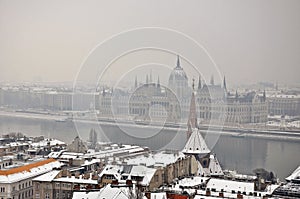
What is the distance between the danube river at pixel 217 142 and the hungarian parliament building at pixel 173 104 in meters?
1.19

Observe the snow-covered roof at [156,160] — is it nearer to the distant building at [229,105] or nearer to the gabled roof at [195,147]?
the gabled roof at [195,147]

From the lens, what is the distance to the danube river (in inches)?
379

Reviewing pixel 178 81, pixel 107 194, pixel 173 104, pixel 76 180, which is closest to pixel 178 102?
pixel 173 104

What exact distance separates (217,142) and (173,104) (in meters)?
4.32

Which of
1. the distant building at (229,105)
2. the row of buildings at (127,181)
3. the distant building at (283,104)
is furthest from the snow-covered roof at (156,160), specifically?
the distant building at (283,104)

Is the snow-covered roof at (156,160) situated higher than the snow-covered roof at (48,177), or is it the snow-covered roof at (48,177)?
the snow-covered roof at (156,160)

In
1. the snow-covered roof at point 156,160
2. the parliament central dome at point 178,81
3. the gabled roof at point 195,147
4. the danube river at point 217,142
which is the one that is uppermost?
the parliament central dome at point 178,81

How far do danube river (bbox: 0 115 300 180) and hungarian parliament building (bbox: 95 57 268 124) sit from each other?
119 cm

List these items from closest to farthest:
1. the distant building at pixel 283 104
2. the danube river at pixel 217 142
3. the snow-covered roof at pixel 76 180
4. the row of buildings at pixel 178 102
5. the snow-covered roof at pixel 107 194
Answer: the snow-covered roof at pixel 107 194
the snow-covered roof at pixel 76 180
the danube river at pixel 217 142
the row of buildings at pixel 178 102
the distant building at pixel 283 104

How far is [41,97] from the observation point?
837 inches

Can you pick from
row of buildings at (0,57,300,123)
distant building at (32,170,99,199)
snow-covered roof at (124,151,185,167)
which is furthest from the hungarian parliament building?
distant building at (32,170,99,199)

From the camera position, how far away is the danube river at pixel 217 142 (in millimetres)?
9615

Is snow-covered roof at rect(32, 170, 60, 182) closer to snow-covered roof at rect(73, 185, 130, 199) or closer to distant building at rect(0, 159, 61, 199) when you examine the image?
distant building at rect(0, 159, 61, 199)

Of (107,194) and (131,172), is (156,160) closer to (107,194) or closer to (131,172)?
(131,172)
